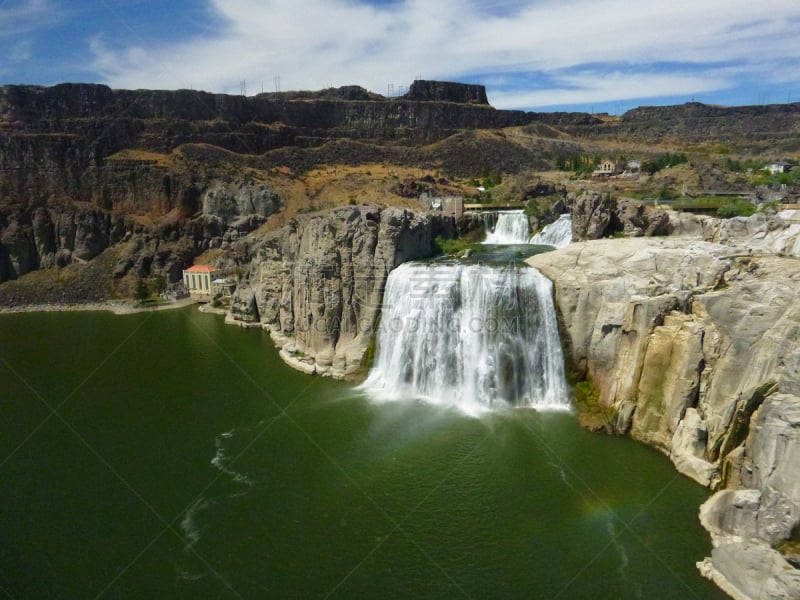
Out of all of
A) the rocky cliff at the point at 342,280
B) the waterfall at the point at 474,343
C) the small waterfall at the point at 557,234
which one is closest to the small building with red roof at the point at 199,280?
the rocky cliff at the point at 342,280

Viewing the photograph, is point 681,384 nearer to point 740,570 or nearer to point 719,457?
point 719,457

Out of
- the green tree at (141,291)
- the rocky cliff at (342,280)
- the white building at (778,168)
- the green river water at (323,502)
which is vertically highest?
the white building at (778,168)

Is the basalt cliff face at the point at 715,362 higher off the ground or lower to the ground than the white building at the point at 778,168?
lower

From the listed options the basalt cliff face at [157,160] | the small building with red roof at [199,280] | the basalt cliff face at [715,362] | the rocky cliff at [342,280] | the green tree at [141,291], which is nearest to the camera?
the basalt cliff face at [715,362]

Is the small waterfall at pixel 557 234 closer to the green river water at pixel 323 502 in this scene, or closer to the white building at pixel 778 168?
the green river water at pixel 323 502

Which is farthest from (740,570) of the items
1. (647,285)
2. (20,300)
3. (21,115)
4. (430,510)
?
(21,115)

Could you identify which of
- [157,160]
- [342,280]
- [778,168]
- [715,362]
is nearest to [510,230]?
[342,280]
